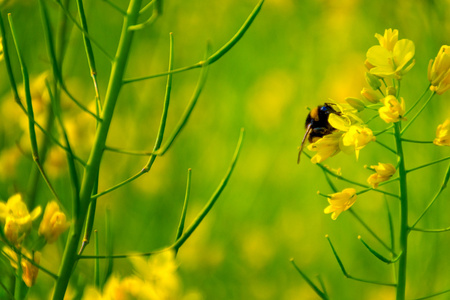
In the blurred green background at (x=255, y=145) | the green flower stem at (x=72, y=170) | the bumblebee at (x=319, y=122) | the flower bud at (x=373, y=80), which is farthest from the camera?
the blurred green background at (x=255, y=145)

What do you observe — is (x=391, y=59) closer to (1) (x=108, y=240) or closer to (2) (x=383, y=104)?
(2) (x=383, y=104)

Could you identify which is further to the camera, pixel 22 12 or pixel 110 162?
pixel 110 162

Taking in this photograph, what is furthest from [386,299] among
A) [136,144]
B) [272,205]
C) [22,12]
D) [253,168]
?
[22,12]

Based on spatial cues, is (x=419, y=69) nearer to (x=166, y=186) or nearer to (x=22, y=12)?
(x=166, y=186)

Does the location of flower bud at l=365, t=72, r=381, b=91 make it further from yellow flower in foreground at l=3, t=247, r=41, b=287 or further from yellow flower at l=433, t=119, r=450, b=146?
yellow flower in foreground at l=3, t=247, r=41, b=287

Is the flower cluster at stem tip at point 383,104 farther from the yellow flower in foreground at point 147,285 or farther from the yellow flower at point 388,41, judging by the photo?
the yellow flower in foreground at point 147,285

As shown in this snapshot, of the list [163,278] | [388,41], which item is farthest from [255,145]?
[388,41]

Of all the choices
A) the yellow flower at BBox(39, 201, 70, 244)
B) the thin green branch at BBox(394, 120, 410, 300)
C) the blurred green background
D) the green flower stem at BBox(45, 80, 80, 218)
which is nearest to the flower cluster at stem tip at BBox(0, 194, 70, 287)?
the yellow flower at BBox(39, 201, 70, 244)

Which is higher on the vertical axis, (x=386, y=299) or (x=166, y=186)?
(x=166, y=186)

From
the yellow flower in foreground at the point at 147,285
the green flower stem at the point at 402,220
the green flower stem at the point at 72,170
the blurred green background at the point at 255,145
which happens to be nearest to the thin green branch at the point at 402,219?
the green flower stem at the point at 402,220
